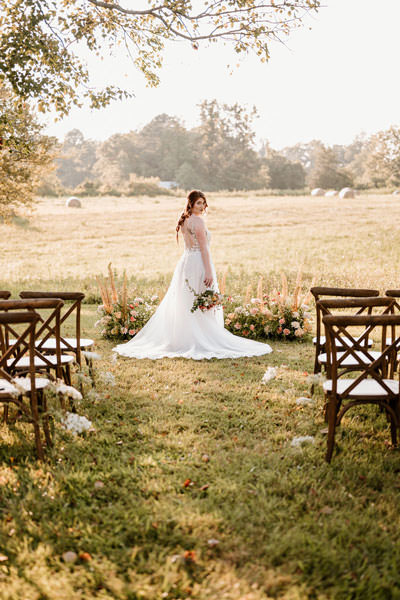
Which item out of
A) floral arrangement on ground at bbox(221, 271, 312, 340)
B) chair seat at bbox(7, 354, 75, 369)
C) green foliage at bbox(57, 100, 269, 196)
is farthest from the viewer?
green foliage at bbox(57, 100, 269, 196)

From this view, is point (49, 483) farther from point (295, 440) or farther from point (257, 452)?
point (295, 440)

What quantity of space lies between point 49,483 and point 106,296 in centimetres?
617

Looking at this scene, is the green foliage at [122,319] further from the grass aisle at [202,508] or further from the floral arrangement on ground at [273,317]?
the grass aisle at [202,508]

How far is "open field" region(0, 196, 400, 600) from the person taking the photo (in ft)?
9.42

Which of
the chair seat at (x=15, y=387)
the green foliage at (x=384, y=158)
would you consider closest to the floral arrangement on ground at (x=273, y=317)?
the chair seat at (x=15, y=387)

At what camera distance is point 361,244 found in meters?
24.0

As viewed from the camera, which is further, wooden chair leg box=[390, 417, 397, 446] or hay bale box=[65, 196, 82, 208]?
hay bale box=[65, 196, 82, 208]

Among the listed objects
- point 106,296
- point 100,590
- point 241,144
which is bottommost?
point 100,590

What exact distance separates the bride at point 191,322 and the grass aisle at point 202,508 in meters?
2.65

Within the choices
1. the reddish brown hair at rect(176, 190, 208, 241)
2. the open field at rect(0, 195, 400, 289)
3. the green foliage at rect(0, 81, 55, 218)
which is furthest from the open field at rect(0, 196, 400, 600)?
the open field at rect(0, 195, 400, 289)

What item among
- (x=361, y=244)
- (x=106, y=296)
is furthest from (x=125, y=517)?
(x=361, y=244)

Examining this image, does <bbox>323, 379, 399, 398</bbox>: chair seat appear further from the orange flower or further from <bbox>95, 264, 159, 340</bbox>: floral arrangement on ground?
<bbox>95, 264, 159, 340</bbox>: floral arrangement on ground

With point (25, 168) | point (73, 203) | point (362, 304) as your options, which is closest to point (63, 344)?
point (362, 304)

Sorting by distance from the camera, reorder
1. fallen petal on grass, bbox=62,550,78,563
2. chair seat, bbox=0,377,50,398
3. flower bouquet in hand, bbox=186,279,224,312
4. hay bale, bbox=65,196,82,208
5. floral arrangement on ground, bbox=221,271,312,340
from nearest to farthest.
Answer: fallen petal on grass, bbox=62,550,78,563, chair seat, bbox=0,377,50,398, flower bouquet in hand, bbox=186,279,224,312, floral arrangement on ground, bbox=221,271,312,340, hay bale, bbox=65,196,82,208
